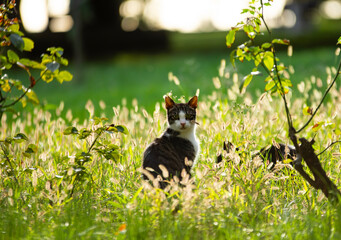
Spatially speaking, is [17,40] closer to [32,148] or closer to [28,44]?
[28,44]

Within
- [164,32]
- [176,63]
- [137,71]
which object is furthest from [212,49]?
[137,71]

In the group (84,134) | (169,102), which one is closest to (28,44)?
(84,134)

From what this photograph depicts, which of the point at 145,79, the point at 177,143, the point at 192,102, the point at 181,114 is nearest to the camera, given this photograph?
the point at 177,143

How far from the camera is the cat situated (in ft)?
13.9

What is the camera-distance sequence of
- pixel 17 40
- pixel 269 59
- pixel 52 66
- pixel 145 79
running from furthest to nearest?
pixel 145 79, pixel 52 66, pixel 269 59, pixel 17 40

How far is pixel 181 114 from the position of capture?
490 centimetres

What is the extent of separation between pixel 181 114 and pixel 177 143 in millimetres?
333

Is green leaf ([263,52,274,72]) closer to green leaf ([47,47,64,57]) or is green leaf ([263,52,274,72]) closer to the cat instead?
the cat

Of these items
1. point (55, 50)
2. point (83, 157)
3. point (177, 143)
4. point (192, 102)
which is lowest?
point (83, 157)

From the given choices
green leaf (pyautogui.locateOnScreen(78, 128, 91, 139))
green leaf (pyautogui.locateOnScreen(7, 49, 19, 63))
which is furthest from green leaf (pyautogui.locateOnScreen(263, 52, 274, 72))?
green leaf (pyautogui.locateOnScreen(7, 49, 19, 63))

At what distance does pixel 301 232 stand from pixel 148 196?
1.16 metres

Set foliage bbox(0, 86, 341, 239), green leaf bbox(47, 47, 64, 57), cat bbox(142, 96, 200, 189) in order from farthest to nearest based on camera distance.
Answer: cat bbox(142, 96, 200, 189), green leaf bbox(47, 47, 64, 57), foliage bbox(0, 86, 341, 239)

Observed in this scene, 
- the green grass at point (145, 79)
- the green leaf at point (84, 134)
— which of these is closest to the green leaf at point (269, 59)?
the green leaf at point (84, 134)

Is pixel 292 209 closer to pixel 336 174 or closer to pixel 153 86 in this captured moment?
pixel 336 174
